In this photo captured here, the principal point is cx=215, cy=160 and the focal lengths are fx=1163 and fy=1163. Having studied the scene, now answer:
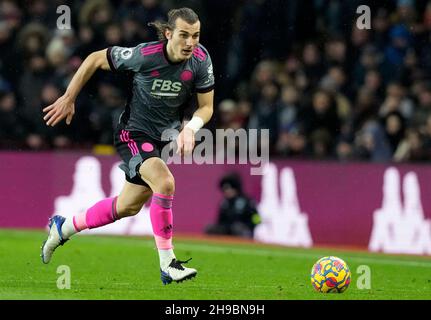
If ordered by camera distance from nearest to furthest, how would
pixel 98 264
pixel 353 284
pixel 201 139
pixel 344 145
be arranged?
pixel 353 284 → pixel 98 264 → pixel 344 145 → pixel 201 139

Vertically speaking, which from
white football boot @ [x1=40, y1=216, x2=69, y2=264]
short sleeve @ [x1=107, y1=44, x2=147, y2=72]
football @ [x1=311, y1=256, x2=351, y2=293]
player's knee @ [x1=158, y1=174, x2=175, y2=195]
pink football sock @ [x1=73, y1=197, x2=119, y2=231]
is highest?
short sleeve @ [x1=107, y1=44, x2=147, y2=72]

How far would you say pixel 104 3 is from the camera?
17484 millimetres

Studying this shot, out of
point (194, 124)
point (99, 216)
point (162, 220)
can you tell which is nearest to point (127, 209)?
point (99, 216)

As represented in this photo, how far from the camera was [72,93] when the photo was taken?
955 cm

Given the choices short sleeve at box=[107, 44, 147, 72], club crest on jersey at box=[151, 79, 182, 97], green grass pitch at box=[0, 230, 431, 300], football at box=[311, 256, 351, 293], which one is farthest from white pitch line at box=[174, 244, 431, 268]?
short sleeve at box=[107, 44, 147, 72]

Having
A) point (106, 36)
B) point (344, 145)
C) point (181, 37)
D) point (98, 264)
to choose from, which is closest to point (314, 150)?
point (344, 145)

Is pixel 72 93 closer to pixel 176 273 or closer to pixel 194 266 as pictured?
pixel 176 273

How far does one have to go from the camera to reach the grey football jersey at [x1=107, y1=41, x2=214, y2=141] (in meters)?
9.61

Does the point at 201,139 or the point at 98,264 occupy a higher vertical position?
the point at 201,139

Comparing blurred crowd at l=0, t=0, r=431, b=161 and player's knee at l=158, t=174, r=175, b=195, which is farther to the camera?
blurred crowd at l=0, t=0, r=431, b=161

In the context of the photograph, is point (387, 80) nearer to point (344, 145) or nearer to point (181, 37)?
point (344, 145)

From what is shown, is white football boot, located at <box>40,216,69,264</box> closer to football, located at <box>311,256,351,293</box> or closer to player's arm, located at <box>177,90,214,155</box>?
player's arm, located at <box>177,90,214,155</box>

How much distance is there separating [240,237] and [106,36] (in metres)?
3.66
